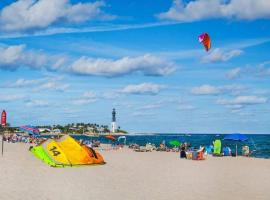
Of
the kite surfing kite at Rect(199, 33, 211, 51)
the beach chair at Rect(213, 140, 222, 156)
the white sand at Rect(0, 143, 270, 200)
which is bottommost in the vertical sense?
the white sand at Rect(0, 143, 270, 200)

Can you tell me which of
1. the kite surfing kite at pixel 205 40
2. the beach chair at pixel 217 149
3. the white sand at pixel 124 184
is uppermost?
the kite surfing kite at pixel 205 40

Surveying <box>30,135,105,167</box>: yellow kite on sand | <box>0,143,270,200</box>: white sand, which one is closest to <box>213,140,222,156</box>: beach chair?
<box>0,143,270,200</box>: white sand

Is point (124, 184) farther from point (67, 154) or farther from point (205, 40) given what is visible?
point (205, 40)

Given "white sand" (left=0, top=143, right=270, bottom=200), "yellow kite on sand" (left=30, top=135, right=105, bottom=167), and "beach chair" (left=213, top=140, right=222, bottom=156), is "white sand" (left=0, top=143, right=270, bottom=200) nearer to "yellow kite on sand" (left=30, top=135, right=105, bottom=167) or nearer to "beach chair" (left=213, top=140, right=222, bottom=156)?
"yellow kite on sand" (left=30, top=135, right=105, bottom=167)

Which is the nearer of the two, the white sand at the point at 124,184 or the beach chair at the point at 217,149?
the white sand at the point at 124,184

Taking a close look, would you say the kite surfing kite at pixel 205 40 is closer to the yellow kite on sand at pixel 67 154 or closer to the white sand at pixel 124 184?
the white sand at pixel 124 184

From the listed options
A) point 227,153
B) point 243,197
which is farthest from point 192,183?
point 227,153

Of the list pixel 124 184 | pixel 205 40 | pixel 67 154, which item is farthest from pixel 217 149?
pixel 124 184

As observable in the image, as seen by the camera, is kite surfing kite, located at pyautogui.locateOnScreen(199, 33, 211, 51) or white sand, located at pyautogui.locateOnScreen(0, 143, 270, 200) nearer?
white sand, located at pyautogui.locateOnScreen(0, 143, 270, 200)

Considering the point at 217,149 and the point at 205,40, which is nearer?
the point at 205,40

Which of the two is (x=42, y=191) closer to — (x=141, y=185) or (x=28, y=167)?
(x=141, y=185)

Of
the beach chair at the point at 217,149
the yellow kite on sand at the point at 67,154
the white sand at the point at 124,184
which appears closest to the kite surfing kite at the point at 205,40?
the white sand at the point at 124,184

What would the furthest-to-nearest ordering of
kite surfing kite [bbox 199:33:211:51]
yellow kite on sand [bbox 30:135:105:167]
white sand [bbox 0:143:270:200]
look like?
kite surfing kite [bbox 199:33:211:51]
yellow kite on sand [bbox 30:135:105:167]
white sand [bbox 0:143:270:200]

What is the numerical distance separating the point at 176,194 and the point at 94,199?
2.89 m
